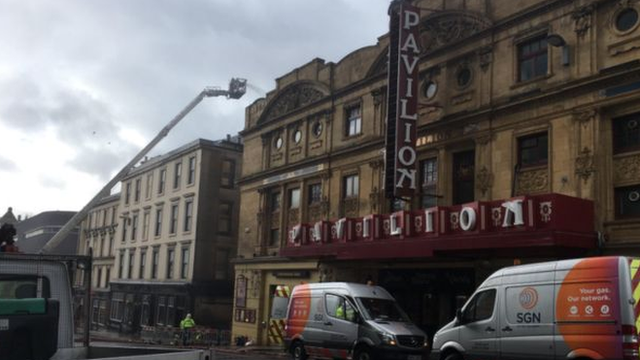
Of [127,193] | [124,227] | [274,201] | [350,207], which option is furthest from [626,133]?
[127,193]

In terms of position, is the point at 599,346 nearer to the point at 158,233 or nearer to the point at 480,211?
the point at 480,211

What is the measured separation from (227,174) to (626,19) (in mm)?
32348

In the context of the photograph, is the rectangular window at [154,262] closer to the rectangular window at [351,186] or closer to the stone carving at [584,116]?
the rectangular window at [351,186]

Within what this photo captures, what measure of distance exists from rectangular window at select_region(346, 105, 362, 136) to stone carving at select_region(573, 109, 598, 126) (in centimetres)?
1111

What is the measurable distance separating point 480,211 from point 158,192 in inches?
1451

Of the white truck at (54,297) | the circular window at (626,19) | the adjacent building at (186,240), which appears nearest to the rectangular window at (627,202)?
the circular window at (626,19)

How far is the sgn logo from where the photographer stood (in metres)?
12.5

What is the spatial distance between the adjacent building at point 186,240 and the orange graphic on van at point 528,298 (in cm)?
3393

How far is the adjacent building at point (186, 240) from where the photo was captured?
44.9 metres

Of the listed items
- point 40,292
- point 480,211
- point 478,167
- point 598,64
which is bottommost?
point 40,292

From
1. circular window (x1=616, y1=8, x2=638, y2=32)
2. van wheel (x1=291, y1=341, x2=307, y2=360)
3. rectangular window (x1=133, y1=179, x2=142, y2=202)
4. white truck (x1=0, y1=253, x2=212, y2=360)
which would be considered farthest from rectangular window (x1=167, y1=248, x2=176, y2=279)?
white truck (x1=0, y1=253, x2=212, y2=360)

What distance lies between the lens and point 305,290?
65.9 ft

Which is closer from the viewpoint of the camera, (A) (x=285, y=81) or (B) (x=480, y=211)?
(B) (x=480, y=211)

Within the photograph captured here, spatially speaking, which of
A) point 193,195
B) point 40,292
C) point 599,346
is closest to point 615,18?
point 599,346
